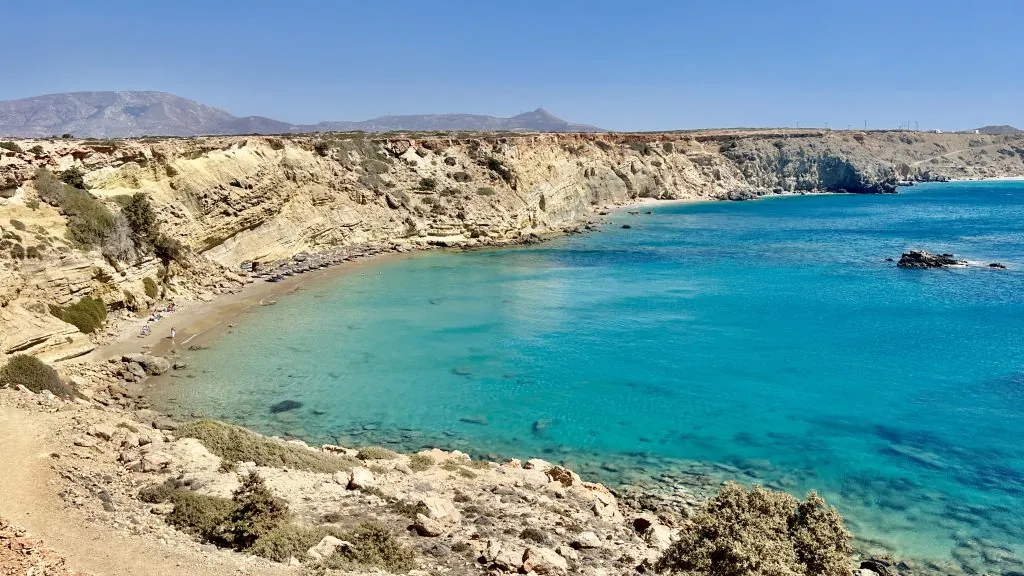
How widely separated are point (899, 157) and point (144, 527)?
6718 inches

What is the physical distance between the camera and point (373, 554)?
10.2m

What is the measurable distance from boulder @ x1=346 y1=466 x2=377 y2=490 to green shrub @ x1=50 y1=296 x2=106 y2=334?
1755 cm

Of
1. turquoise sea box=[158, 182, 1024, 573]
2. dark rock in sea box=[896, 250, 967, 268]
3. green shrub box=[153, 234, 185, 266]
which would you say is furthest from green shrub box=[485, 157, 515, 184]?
green shrub box=[153, 234, 185, 266]

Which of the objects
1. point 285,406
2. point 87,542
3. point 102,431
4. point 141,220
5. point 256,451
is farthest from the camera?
point 141,220

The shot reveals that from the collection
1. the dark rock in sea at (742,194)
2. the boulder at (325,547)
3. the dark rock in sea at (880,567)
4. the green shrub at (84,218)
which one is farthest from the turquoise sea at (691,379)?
the dark rock in sea at (742,194)

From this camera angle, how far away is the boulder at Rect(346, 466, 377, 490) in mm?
13117

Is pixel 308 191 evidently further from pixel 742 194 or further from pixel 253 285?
pixel 742 194

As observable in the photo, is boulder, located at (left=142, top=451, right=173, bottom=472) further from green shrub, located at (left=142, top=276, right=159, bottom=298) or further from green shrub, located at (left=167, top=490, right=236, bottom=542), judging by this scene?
green shrub, located at (left=142, top=276, right=159, bottom=298)

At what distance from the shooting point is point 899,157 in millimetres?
147625

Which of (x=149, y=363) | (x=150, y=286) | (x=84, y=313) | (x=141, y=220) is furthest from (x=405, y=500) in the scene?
(x=141, y=220)

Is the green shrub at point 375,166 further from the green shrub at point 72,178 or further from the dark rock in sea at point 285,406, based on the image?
the dark rock in sea at point 285,406

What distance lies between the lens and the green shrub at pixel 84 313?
2473cm

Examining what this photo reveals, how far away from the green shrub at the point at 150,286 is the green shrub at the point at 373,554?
26.1 metres

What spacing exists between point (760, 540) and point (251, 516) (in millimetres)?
8085
